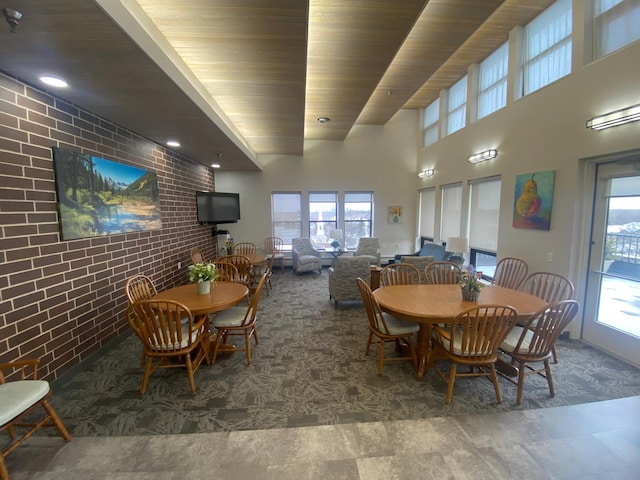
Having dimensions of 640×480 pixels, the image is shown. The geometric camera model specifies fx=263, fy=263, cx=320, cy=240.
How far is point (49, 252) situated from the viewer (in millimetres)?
2316

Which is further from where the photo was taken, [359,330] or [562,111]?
[359,330]

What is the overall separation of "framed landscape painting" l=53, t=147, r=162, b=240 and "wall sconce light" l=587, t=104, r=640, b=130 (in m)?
5.21

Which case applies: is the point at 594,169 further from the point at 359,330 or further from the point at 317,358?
the point at 317,358

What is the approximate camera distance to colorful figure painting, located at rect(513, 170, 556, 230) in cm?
333

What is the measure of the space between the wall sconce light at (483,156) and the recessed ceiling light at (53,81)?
206 inches

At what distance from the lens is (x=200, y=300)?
2676mm

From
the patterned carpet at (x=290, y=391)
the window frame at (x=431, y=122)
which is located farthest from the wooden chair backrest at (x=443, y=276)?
the window frame at (x=431, y=122)

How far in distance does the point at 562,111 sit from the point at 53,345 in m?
5.88

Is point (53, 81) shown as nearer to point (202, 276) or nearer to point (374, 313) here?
point (202, 276)

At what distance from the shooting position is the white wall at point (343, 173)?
7.11m

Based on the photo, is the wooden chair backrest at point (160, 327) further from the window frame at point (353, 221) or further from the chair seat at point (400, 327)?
the window frame at point (353, 221)

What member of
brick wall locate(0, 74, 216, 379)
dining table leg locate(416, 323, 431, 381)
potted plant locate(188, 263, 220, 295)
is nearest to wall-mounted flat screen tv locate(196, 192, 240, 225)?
brick wall locate(0, 74, 216, 379)

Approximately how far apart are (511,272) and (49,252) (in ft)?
17.3

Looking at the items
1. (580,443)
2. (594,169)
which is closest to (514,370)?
(580,443)
